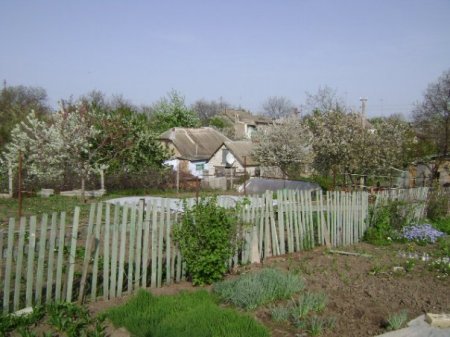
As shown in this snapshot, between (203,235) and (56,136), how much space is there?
1731 centimetres

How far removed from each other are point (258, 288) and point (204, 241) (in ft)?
4.08

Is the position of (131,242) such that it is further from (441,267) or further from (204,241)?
(441,267)

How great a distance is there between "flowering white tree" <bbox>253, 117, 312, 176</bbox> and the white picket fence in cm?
2096

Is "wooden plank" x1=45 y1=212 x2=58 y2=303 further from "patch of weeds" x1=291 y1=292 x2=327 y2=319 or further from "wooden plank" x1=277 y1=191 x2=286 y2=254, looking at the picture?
"wooden plank" x1=277 y1=191 x2=286 y2=254

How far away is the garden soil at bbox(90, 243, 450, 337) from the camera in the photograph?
5.25 m

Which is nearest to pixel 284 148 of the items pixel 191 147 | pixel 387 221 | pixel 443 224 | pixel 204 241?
pixel 191 147

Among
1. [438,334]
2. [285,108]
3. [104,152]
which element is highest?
[285,108]

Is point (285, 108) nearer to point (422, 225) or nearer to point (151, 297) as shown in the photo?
point (422, 225)

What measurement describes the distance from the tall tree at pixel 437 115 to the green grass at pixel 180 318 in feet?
85.9

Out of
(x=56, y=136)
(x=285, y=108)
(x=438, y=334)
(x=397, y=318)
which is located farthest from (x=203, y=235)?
(x=285, y=108)

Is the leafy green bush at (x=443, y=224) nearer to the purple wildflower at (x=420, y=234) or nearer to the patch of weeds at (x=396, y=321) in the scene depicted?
the purple wildflower at (x=420, y=234)

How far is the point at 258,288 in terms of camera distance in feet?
19.2

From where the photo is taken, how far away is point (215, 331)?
4.61m

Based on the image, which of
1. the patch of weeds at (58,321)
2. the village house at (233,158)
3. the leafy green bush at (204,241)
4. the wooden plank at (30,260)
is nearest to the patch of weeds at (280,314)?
the leafy green bush at (204,241)
